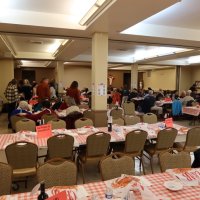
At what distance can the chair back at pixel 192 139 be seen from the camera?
13.0 feet

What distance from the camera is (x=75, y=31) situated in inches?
201

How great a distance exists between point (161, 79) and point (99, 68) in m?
13.8

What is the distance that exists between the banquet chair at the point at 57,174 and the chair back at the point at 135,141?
148 cm

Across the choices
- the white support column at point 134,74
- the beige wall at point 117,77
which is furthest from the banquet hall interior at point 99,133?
the beige wall at point 117,77

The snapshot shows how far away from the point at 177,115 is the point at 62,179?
7379mm

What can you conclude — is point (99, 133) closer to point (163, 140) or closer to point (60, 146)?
point (60, 146)

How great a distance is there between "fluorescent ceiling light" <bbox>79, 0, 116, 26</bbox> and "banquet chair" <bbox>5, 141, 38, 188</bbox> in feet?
7.49

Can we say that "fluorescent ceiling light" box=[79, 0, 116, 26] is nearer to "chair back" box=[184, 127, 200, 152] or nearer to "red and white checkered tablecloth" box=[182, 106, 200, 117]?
"chair back" box=[184, 127, 200, 152]

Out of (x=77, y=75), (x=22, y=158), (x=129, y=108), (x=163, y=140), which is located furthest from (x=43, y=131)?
(x=77, y=75)

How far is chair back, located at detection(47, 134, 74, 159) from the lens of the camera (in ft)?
10.7

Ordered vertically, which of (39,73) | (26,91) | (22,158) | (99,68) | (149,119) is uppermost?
(39,73)

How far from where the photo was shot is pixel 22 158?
3002 millimetres

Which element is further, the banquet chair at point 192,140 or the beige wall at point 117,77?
the beige wall at point 117,77

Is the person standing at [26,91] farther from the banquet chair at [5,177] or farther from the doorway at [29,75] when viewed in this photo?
the banquet chair at [5,177]
